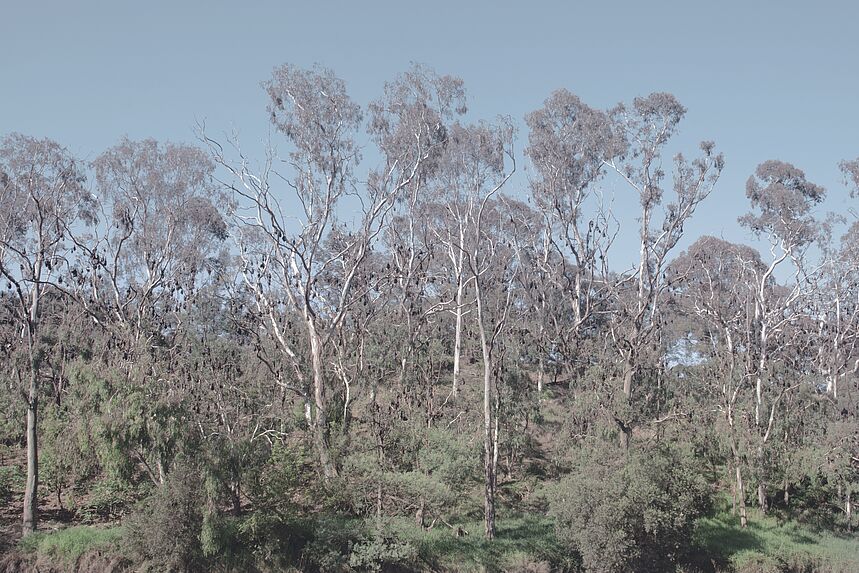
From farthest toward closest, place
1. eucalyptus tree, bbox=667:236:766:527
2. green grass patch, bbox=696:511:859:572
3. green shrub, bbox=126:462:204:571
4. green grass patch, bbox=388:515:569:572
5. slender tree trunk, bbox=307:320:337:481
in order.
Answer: eucalyptus tree, bbox=667:236:766:527 → green grass patch, bbox=696:511:859:572 → slender tree trunk, bbox=307:320:337:481 → green grass patch, bbox=388:515:569:572 → green shrub, bbox=126:462:204:571

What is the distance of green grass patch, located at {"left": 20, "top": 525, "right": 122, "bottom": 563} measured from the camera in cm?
1753

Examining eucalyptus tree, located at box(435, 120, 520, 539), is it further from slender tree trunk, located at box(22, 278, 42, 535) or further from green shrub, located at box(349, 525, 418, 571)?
slender tree trunk, located at box(22, 278, 42, 535)

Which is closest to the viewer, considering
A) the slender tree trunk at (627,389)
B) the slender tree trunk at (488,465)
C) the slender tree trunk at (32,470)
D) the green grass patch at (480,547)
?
the slender tree trunk at (32,470)

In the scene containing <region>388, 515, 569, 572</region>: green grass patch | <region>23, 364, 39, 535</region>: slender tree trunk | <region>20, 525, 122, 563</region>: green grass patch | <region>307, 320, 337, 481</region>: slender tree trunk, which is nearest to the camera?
<region>20, 525, 122, 563</region>: green grass patch

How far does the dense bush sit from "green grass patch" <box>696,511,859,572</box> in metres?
2.06

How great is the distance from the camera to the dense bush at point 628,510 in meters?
18.8

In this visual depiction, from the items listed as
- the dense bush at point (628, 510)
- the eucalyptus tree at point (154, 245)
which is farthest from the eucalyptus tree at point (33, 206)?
the dense bush at point (628, 510)

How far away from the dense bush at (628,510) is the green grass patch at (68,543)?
10859 millimetres

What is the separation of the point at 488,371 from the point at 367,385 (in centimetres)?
595

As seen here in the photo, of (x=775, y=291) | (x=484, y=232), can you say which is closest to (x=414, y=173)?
(x=484, y=232)

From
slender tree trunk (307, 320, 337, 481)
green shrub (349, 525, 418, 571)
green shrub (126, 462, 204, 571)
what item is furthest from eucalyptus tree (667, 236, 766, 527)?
green shrub (126, 462, 204, 571)

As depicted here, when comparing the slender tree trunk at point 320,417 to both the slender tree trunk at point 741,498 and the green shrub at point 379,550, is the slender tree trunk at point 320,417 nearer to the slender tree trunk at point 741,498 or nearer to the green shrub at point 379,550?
the green shrub at point 379,550

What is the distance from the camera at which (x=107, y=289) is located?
1212 inches

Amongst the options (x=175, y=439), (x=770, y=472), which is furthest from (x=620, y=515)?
(x=175, y=439)
